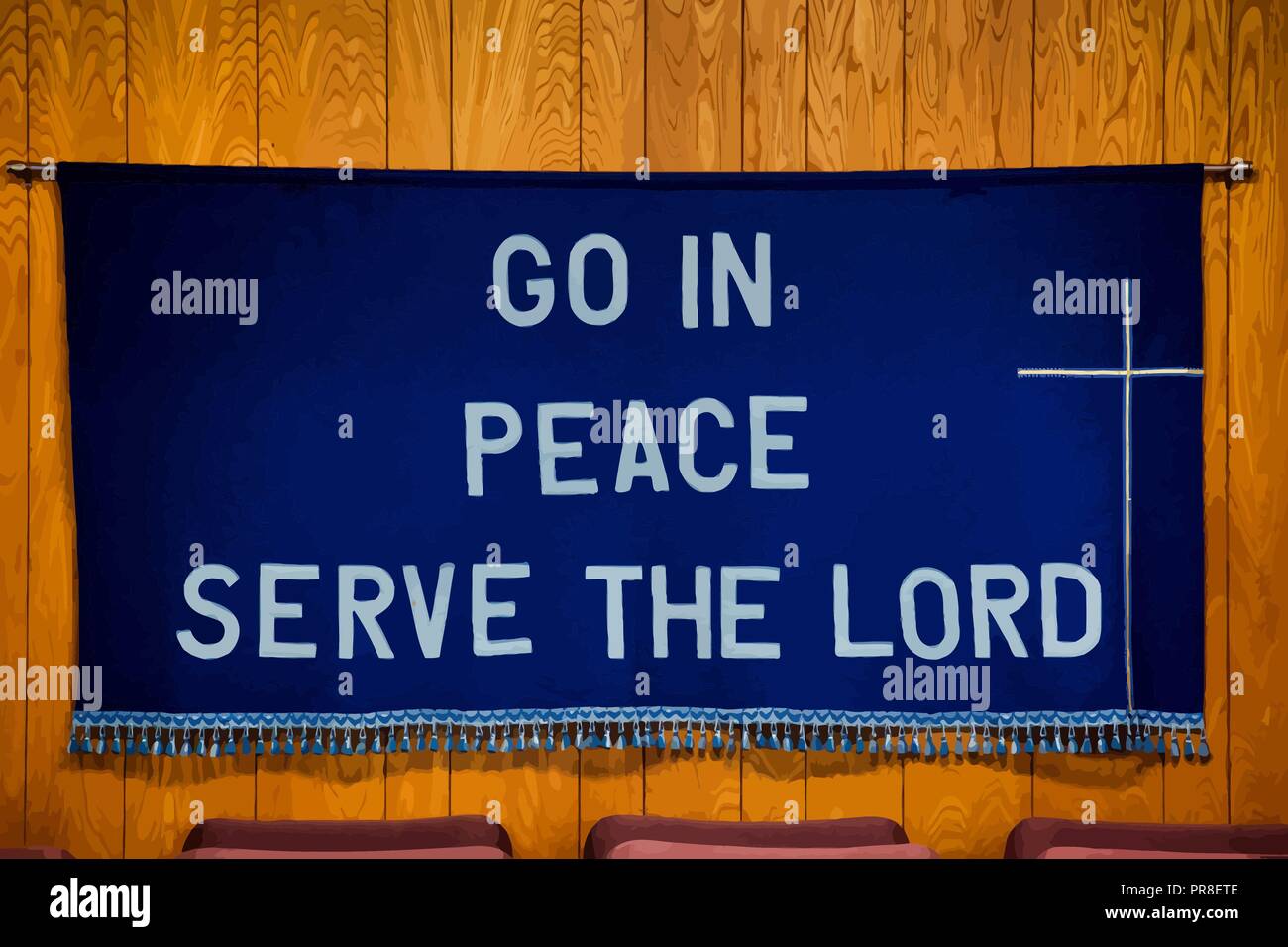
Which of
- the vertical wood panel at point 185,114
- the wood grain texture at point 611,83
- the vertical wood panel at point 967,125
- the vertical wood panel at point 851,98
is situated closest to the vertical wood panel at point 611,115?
the wood grain texture at point 611,83

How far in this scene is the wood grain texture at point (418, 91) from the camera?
1.89 m

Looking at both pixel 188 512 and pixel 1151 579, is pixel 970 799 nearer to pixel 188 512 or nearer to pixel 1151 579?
pixel 1151 579

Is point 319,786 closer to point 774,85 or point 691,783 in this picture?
point 691,783

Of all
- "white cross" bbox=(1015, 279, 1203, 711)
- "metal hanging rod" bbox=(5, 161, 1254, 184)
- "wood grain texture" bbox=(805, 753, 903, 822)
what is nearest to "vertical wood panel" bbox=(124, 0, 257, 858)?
"metal hanging rod" bbox=(5, 161, 1254, 184)

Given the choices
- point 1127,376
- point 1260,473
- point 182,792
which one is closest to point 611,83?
point 1127,376

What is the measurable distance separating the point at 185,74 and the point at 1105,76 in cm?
190

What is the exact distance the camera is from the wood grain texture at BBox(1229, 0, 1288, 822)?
1874 millimetres

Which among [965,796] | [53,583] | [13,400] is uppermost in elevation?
[13,400]

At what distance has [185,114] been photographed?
1.88m

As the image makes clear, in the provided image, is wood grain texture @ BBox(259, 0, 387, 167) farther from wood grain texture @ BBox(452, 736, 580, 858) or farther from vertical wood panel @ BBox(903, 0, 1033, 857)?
wood grain texture @ BBox(452, 736, 580, 858)

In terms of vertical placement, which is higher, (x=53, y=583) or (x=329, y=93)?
(x=329, y=93)

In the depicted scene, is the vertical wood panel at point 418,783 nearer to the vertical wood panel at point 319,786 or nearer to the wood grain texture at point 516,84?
the vertical wood panel at point 319,786

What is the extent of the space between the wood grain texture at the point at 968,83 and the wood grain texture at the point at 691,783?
1301 millimetres

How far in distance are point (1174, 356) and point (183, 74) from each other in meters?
2.10
